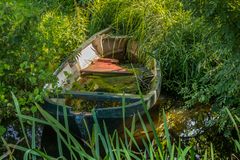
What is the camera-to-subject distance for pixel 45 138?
497 cm

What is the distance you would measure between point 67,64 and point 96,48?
3.35 feet

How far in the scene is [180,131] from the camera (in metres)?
5.15

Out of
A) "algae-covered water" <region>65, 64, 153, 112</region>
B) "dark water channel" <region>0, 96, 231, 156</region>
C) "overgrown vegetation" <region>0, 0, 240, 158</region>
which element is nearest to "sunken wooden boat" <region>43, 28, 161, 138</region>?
"algae-covered water" <region>65, 64, 153, 112</region>

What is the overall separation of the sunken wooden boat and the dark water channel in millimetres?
363

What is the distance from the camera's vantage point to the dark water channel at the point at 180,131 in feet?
15.9

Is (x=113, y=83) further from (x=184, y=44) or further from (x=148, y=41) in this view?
(x=184, y=44)

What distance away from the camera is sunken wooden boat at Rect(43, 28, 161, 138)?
4.36 meters

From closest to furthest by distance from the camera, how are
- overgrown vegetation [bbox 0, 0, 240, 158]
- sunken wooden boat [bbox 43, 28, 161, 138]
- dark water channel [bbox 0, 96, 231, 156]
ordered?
overgrown vegetation [bbox 0, 0, 240, 158], sunken wooden boat [bbox 43, 28, 161, 138], dark water channel [bbox 0, 96, 231, 156]

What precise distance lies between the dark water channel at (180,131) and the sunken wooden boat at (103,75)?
1.19ft

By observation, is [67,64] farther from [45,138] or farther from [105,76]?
[45,138]

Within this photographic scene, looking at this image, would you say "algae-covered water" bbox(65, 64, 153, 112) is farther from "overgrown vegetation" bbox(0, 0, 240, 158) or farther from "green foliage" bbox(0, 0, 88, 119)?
"green foliage" bbox(0, 0, 88, 119)

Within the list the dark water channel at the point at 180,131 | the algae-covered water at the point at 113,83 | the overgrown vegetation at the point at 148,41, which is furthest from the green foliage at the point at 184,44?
the algae-covered water at the point at 113,83

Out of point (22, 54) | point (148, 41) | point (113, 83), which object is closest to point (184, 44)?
point (148, 41)

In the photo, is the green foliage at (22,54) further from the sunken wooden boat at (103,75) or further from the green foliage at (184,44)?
the green foliage at (184,44)
